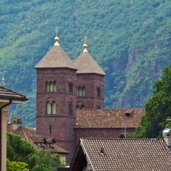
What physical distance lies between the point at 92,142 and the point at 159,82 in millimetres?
82928

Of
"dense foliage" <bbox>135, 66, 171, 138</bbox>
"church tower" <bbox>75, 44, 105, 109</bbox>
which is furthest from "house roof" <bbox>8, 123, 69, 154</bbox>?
"church tower" <bbox>75, 44, 105, 109</bbox>

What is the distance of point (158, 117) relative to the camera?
11856 centimetres

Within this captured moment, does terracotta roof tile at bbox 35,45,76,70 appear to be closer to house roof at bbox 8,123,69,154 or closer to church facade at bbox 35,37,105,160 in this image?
church facade at bbox 35,37,105,160

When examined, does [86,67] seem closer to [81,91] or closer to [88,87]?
[88,87]

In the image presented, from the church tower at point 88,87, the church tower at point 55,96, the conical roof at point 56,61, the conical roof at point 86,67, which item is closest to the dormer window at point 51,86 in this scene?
the church tower at point 55,96

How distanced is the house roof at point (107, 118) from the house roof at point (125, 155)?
127771 mm

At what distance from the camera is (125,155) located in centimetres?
4094

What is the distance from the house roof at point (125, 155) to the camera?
40.2m

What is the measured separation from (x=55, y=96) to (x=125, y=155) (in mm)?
137896

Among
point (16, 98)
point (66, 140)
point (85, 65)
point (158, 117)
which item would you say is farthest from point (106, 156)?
point (85, 65)

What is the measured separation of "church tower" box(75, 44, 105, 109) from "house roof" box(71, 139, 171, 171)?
485ft

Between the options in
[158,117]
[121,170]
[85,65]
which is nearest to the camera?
[121,170]

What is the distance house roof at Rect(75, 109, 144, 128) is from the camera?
17175 cm

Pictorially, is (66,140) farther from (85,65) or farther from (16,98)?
(16,98)
